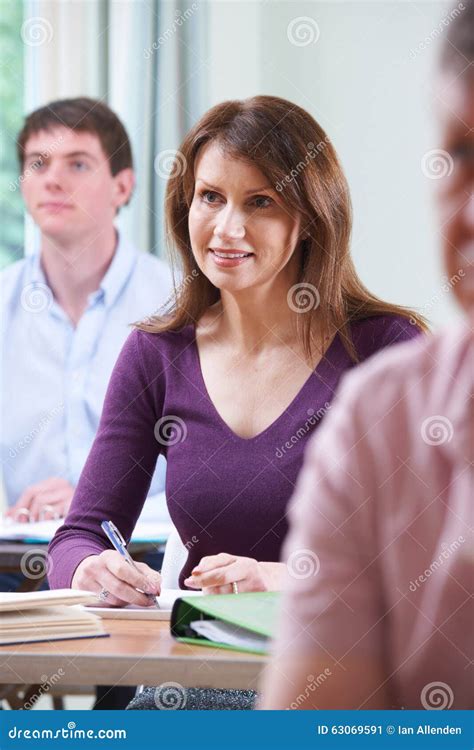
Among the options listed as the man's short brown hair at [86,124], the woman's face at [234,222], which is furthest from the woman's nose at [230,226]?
the man's short brown hair at [86,124]

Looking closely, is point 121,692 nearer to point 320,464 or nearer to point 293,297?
point 293,297

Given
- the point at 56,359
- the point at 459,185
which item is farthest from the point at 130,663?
the point at 56,359

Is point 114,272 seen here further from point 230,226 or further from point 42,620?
point 42,620

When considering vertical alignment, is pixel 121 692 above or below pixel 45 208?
below

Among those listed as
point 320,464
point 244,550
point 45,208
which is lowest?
point 244,550

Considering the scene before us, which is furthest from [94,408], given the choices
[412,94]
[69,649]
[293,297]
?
[69,649]

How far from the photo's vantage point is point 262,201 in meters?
1.42

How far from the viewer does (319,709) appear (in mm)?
439

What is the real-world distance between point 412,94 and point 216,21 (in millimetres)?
913

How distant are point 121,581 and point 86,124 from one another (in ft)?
6.76

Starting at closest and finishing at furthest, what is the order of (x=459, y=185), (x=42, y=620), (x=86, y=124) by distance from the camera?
1. (x=459, y=185)
2. (x=42, y=620)
3. (x=86, y=124)

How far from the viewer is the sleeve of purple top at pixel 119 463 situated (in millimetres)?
1353

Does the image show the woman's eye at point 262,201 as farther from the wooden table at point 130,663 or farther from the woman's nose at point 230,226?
the wooden table at point 130,663

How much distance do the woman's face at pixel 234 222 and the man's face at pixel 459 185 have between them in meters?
1.04
